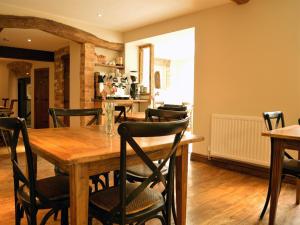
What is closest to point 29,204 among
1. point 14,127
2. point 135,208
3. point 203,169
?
point 14,127

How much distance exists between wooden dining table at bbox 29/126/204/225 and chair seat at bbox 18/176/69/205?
227mm

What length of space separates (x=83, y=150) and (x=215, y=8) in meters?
3.37

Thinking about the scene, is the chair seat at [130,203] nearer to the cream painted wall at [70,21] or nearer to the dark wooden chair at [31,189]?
the dark wooden chair at [31,189]

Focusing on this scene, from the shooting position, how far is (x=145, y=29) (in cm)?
501

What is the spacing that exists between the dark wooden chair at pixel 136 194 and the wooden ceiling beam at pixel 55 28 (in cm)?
361

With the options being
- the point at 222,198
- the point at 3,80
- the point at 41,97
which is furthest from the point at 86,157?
the point at 3,80

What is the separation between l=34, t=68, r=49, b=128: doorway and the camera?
8008 millimetres

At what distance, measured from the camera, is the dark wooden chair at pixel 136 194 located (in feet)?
3.80

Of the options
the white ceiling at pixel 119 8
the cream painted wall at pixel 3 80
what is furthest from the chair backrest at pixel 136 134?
the cream painted wall at pixel 3 80

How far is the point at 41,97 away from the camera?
8164mm

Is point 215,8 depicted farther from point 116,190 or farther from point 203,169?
point 116,190

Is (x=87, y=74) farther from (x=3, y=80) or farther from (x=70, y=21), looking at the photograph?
(x=3, y=80)

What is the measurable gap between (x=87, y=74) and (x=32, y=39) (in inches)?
82.2

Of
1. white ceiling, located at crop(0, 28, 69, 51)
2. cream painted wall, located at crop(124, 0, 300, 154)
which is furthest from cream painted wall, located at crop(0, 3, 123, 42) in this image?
cream painted wall, located at crop(124, 0, 300, 154)
